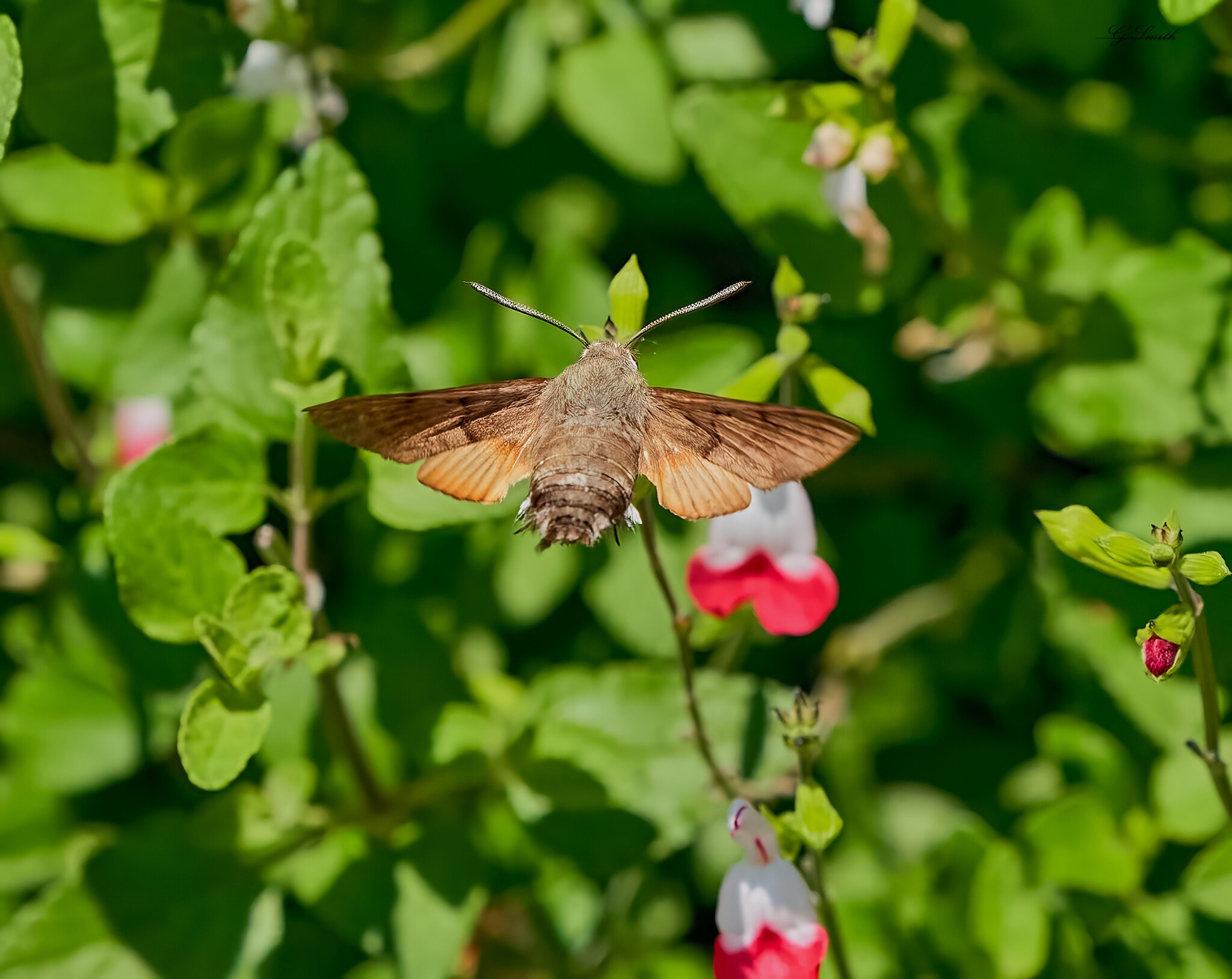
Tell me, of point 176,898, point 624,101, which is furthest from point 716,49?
point 176,898

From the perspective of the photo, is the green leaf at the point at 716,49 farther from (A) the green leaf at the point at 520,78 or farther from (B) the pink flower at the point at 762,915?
(B) the pink flower at the point at 762,915

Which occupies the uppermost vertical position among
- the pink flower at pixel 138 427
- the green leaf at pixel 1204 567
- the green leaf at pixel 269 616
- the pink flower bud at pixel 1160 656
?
the green leaf at pixel 1204 567

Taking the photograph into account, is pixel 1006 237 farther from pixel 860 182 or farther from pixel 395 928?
pixel 395 928

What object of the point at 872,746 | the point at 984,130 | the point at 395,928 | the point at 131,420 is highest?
the point at 984,130

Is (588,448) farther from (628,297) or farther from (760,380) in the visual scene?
(760,380)

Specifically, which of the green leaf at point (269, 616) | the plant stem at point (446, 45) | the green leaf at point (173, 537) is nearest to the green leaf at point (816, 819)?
the green leaf at point (269, 616)

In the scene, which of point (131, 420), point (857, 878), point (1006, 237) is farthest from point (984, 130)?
point (131, 420)
